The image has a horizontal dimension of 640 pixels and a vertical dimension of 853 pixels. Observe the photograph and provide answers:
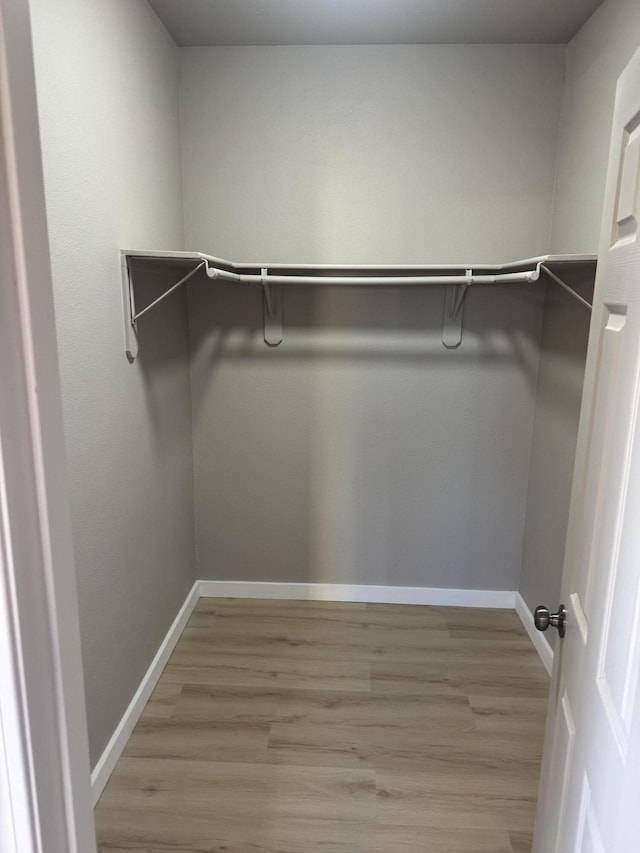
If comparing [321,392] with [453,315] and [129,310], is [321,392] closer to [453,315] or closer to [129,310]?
[453,315]

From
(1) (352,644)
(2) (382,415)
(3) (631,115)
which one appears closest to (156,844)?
(1) (352,644)

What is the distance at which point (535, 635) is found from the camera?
244 centimetres

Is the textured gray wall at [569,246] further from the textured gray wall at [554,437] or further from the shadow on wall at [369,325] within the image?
the shadow on wall at [369,325]

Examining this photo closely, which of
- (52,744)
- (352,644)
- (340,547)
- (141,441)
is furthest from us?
(340,547)

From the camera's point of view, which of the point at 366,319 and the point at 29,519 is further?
the point at 366,319

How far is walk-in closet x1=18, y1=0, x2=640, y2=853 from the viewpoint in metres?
1.62

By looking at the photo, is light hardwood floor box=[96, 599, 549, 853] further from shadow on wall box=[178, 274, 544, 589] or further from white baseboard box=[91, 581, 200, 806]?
shadow on wall box=[178, 274, 544, 589]

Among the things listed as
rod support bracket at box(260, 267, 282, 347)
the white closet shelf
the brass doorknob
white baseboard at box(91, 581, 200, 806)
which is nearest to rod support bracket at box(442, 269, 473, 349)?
the white closet shelf

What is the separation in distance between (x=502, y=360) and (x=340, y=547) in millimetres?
1153

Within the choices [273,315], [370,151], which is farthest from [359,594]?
[370,151]

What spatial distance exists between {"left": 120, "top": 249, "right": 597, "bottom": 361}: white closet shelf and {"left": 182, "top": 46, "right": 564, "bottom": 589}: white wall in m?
0.07

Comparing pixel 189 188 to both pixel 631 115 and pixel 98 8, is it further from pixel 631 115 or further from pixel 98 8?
pixel 631 115

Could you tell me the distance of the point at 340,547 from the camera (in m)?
2.72

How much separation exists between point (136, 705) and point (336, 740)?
71 cm
